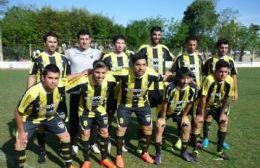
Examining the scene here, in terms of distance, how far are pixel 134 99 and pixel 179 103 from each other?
2.61ft

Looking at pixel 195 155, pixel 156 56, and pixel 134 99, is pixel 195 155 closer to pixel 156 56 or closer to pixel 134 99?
pixel 134 99

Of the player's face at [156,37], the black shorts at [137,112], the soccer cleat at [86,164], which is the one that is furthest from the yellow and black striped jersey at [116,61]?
the soccer cleat at [86,164]

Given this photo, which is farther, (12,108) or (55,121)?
(12,108)

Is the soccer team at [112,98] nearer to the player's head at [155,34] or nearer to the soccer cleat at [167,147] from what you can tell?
the player's head at [155,34]

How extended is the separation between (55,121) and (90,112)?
58 centimetres

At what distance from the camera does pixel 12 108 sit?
10.3 meters

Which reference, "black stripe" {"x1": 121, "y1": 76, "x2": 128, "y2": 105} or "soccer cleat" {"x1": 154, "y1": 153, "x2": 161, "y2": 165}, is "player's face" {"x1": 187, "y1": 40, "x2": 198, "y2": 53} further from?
"soccer cleat" {"x1": 154, "y1": 153, "x2": 161, "y2": 165}

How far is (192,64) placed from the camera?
6504mm

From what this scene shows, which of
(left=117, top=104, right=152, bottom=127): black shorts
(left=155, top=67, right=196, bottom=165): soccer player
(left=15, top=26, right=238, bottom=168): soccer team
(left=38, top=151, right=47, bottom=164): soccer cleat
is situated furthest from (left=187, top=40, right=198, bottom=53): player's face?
(left=38, top=151, right=47, bottom=164): soccer cleat

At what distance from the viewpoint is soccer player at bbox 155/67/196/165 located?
18.3 feet

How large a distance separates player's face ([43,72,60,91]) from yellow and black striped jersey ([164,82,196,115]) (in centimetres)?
189

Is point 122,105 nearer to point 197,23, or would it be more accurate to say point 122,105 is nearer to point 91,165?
point 91,165

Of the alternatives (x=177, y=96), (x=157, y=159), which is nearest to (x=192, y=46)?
(x=177, y=96)

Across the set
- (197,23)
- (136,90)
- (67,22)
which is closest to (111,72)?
(136,90)
